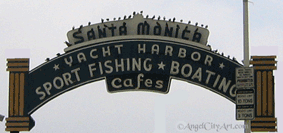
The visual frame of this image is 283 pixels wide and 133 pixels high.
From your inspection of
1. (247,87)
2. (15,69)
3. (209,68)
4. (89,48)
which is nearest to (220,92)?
(209,68)

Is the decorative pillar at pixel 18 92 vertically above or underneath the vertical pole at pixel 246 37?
underneath

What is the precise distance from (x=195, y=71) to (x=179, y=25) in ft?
5.17

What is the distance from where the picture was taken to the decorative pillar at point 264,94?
2023cm

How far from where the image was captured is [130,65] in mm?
20641

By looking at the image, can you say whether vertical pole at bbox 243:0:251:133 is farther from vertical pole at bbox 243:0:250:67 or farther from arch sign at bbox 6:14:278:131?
arch sign at bbox 6:14:278:131

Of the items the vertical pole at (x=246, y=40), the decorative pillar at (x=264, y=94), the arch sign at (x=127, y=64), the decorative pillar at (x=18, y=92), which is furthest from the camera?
the arch sign at (x=127, y=64)

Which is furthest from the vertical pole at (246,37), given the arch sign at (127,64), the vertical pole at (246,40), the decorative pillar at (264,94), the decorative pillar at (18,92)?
the decorative pillar at (18,92)

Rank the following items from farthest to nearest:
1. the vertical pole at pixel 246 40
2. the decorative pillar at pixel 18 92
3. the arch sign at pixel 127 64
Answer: the arch sign at pixel 127 64 → the decorative pillar at pixel 18 92 → the vertical pole at pixel 246 40

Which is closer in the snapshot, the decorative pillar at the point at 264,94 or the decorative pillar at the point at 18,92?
the decorative pillar at the point at 264,94

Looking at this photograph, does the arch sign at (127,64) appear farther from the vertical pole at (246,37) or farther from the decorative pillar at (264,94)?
the vertical pole at (246,37)

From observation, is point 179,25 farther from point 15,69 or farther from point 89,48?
point 15,69

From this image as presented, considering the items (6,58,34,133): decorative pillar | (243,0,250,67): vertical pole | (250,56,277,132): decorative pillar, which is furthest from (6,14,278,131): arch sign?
(243,0,250,67): vertical pole

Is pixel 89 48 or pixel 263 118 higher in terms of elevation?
pixel 89 48

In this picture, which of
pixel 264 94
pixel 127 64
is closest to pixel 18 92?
pixel 127 64
